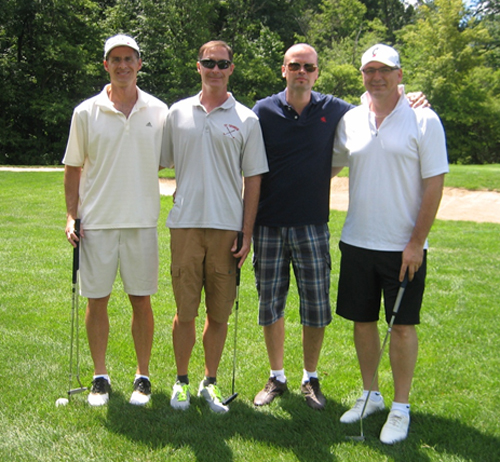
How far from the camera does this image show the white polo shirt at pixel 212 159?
3723mm

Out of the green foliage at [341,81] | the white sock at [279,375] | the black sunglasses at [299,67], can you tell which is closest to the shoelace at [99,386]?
the white sock at [279,375]

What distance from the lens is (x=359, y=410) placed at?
3803mm

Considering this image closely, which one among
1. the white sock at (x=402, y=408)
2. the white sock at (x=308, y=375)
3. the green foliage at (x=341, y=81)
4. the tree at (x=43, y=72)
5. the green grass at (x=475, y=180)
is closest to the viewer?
the white sock at (x=402, y=408)

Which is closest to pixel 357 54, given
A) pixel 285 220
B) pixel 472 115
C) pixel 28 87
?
pixel 472 115

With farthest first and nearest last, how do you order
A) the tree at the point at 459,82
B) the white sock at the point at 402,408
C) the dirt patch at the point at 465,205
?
1. the tree at the point at 459,82
2. the dirt patch at the point at 465,205
3. the white sock at the point at 402,408

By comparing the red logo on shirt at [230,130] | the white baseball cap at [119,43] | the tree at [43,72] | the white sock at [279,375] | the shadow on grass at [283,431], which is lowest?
the shadow on grass at [283,431]

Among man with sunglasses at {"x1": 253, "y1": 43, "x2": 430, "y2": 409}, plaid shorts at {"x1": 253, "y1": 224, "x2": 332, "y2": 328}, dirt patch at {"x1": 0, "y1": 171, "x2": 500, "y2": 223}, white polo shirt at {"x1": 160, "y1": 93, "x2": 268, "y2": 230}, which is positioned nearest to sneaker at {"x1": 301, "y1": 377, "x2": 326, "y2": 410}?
man with sunglasses at {"x1": 253, "y1": 43, "x2": 430, "y2": 409}

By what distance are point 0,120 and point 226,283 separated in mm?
27043

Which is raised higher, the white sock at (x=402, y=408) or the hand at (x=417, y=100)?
the hand at (x=417, y=100)

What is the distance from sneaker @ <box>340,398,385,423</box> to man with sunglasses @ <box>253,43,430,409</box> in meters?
0.22

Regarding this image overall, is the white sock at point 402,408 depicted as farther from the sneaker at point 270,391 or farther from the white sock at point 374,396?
the sneaker at point 270,391

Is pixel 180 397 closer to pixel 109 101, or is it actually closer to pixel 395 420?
pixel 395 420

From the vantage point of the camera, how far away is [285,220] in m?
3.92

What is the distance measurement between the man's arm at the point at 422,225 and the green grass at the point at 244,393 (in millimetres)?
1028
